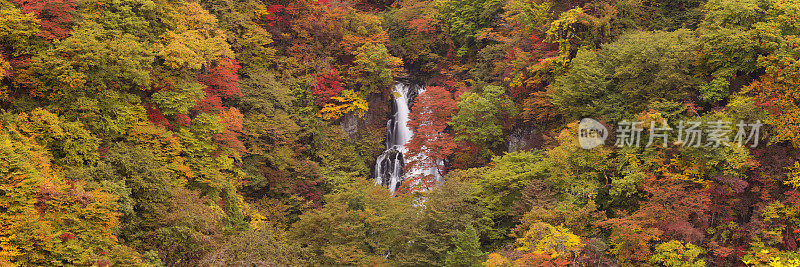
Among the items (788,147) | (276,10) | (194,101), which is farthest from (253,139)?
(788,147)

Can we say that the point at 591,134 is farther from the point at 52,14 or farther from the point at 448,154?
the point at 52,14

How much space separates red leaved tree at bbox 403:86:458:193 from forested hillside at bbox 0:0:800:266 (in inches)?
45.1

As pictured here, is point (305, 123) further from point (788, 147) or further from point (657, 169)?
point (788, 147)

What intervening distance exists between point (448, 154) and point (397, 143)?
598 centimetres

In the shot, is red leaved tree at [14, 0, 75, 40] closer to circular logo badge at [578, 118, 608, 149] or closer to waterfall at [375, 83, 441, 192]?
waterfall at [375, 83, 441, 192]

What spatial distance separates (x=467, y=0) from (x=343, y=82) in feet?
30.6

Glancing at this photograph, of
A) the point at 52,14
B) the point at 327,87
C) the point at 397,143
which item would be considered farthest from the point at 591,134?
the point at 52,14

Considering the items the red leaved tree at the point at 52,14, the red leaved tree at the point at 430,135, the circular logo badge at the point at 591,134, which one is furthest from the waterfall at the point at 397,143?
the red leaved tree at the point at 52,14

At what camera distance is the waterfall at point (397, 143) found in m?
28.4

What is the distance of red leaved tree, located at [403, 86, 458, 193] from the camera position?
24484mm

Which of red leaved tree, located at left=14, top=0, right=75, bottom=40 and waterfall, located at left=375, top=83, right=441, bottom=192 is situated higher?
A: red leaved tree, located at left=14, top=0, right=75, bottom=40

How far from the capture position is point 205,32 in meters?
20.5

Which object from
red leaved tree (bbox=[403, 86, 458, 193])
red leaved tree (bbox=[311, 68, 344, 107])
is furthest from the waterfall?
red leaved tree (bbox=[311, 68, 344, 107])

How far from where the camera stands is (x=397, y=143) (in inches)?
1176
